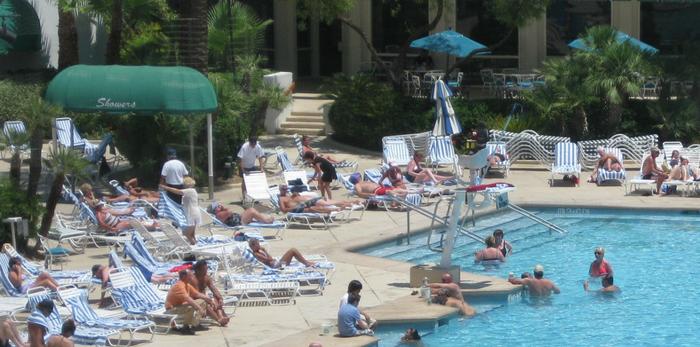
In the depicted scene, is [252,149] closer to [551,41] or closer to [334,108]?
[334,108]

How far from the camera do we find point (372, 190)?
2378cm

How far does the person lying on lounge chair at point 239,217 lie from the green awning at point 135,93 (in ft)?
7.23

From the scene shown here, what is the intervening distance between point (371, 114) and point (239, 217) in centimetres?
917

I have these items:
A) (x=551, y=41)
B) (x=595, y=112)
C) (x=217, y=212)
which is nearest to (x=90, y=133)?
(x=217, y=212)

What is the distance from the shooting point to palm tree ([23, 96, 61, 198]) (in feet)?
63.1

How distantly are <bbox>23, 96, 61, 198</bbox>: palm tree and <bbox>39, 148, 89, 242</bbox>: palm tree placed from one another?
0.22 m

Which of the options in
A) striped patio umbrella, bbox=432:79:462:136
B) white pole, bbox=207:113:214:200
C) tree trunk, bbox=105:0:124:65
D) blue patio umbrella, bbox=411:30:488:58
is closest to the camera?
striped patio umbrella, bbox=432:79:462:136

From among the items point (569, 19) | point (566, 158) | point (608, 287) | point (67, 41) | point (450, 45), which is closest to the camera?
point (608, 287)

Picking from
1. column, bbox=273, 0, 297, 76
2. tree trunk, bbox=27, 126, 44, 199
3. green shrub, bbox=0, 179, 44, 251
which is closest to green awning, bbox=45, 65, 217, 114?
tree trunk, bbox=27, 126, 44, 199

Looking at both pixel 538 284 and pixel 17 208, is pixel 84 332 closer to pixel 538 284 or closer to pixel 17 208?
pixel 17 208

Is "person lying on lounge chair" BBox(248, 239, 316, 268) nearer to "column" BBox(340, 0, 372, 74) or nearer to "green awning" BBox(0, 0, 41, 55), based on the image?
"green awning" BBox(0, 0, 41, 55)

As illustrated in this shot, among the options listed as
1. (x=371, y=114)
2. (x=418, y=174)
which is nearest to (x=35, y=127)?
(x=418, y=174)

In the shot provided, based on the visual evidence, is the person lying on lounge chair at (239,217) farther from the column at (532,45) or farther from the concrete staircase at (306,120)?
the column at (532,45)

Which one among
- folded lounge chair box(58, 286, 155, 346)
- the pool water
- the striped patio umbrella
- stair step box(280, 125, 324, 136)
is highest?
the striped patio umbrella
